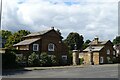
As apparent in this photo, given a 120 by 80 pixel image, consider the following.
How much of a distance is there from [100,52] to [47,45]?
1916 cm

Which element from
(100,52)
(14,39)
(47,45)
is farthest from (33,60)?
(14,39)

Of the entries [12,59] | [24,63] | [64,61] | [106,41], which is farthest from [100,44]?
[12,59]

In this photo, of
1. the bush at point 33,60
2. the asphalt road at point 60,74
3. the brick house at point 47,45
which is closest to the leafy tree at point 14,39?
the brick house at point 47,45

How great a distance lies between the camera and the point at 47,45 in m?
49.4

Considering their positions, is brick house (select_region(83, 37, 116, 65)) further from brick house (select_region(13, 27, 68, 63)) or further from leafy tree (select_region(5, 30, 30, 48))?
leafy tree (select_region(5, 30, 30, 48))

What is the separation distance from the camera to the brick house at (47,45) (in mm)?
47697

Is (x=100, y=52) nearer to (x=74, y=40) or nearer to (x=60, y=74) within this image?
(x=60, y=74)

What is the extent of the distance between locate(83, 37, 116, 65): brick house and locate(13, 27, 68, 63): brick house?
421 inches

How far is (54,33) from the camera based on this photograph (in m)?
50.4

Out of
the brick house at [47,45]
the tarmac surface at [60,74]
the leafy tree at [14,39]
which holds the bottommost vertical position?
the tarmac surface at [60,74]

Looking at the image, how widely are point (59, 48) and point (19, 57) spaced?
10.1 m

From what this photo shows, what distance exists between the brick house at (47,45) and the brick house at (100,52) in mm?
10686

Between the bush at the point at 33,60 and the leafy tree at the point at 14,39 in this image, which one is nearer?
the bush at the point at 33,60

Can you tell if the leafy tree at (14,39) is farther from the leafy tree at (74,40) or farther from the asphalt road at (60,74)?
the leafy tree at (74,40)
